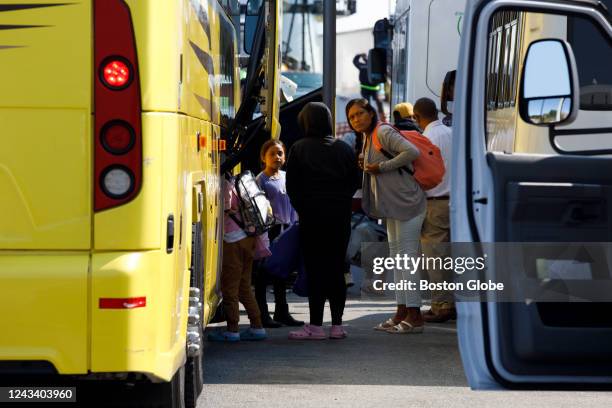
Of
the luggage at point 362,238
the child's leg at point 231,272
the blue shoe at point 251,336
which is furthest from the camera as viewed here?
the luggage at point 362,238

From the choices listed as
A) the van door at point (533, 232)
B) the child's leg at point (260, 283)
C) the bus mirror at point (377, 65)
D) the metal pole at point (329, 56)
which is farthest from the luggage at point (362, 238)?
the van door at point (533, 232)

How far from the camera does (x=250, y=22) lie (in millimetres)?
10180

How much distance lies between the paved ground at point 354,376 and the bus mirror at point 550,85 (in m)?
3.05

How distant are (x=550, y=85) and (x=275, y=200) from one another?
6.01 metres

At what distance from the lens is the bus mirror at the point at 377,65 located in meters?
17.0

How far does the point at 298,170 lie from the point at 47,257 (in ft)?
17.1

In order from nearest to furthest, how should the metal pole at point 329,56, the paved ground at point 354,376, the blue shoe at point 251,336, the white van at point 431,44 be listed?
the paved ground at point 354,376
the blue shoe at point 251,336
the white van at point 431,44
the metal pole at point 329,56

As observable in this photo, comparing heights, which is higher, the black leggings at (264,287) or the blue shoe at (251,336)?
the black leggings at (264,287)

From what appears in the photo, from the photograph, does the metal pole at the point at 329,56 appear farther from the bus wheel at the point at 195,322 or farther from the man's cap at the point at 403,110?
the bus wheel at the point at 195,322

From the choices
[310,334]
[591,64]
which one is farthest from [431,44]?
[591,64]

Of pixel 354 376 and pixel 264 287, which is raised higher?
pixel 264 287

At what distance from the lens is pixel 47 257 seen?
5367 mm

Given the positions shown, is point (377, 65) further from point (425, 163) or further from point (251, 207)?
point (251, 207)

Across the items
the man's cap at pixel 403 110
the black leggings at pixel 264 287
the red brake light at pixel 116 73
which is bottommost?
the black leggings at pixel 264 287
